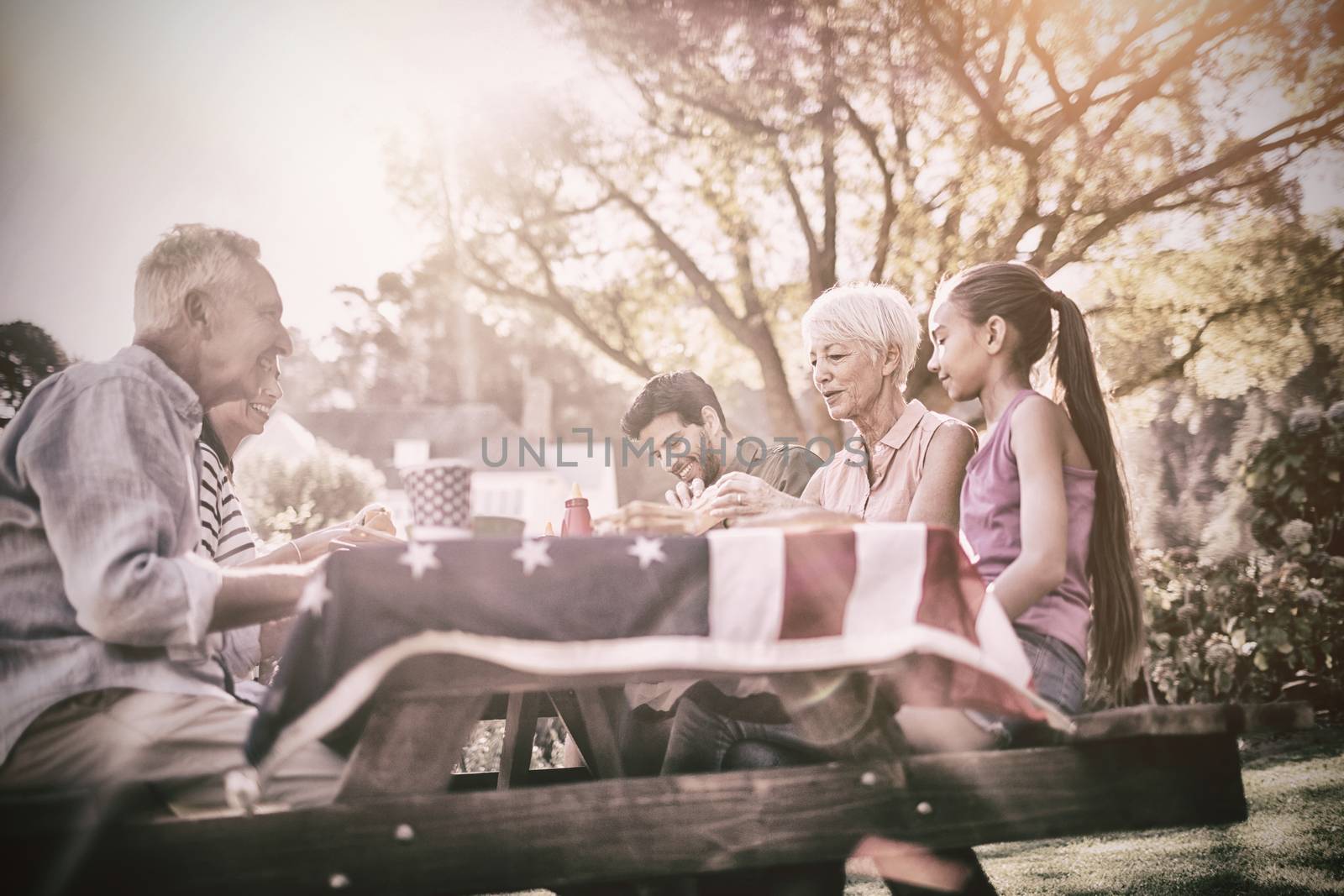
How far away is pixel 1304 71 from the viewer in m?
10.5

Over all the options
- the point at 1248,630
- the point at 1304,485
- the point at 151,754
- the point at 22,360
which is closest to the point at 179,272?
the point at 151,754

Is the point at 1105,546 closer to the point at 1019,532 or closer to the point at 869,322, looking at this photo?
the point at 1019,532

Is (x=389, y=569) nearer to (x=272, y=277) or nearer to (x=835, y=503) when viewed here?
(x=272, y=277)

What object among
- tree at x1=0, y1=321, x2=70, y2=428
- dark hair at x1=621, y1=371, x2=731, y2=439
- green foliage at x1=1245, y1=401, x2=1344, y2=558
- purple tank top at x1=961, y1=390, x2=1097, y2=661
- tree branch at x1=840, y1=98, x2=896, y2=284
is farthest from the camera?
tree branch at x1=840, y1=98, x2=896, y2=284

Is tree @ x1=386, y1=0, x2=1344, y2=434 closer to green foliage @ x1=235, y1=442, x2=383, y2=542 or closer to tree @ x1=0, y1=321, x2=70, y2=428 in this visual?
green foliage @ x1=235, y1=442, x2=383, y2=542

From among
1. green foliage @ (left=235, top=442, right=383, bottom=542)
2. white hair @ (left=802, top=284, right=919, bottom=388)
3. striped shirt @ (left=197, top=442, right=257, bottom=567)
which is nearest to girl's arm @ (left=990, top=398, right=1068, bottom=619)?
white hair @ (left=802, top=284, right=919, bottom=388)

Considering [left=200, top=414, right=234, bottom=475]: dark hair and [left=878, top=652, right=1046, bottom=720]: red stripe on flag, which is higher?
[left=200, top=414, right=234, bottom=475]: dark hair

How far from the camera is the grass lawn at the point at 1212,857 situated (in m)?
3.50

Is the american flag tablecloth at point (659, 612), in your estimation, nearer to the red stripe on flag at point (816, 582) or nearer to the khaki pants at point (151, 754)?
the red stripe on flag at point (816, 582)

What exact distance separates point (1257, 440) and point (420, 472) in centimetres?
839

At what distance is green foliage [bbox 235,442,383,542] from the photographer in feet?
54.6

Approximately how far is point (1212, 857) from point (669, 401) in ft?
9.86

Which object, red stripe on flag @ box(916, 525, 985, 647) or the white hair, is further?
the white hair

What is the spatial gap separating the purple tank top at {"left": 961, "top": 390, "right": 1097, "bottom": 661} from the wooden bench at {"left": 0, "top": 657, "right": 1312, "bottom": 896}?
0.27 metres
